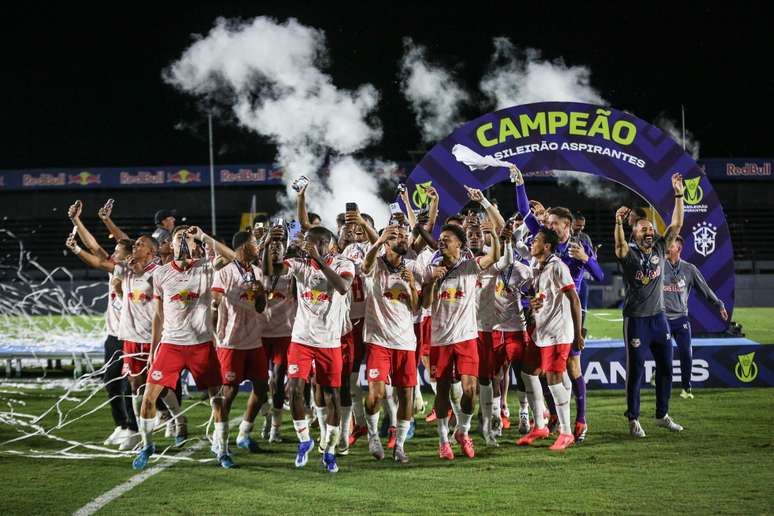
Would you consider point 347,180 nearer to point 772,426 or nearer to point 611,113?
point 611,113

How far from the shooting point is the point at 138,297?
29.2 ft

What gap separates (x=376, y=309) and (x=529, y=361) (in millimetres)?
1891

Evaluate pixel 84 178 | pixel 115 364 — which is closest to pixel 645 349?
pixel 115 364

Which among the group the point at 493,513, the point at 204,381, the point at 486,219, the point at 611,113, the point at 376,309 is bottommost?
the point at 493,513

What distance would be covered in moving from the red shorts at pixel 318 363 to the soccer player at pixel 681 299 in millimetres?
5341

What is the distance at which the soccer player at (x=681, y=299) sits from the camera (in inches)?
444

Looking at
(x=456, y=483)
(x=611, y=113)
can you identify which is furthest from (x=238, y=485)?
(x=611, y=113)

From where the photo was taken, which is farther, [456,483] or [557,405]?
[557,405]

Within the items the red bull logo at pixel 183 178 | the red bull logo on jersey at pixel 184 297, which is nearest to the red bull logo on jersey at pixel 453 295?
the red bull logo on jersey at pixel 184 297

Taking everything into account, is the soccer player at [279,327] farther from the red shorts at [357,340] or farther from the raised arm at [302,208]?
the raised arm at [302,208]

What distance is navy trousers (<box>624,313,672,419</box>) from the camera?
9.02 meters

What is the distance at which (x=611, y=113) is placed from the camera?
13094 millimetres

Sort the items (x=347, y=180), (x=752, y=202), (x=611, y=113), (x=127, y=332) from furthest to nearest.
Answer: (x=752, y=202), (x=347, y=180), (x=611, y=113), (x=127, y=332)

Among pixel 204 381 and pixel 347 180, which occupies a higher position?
pixel 347 180
